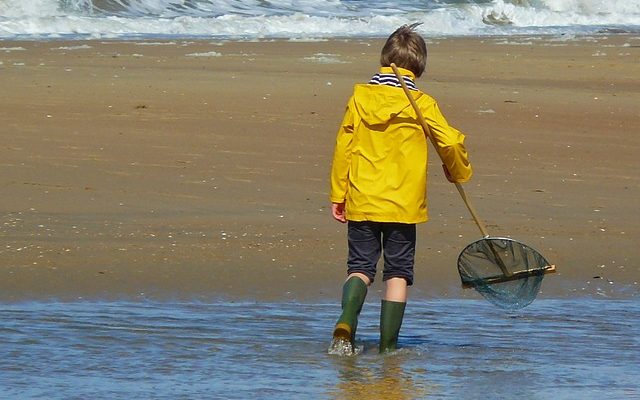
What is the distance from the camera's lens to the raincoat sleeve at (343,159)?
4969 mm

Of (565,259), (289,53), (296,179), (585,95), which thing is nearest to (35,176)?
(296,179)

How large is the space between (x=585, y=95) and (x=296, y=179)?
4.93 meters

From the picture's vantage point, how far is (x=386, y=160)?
496cm

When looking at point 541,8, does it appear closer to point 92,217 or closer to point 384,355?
point 92,217

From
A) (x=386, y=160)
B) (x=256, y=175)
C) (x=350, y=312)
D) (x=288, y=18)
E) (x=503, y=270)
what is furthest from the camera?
(x=288, y=18)

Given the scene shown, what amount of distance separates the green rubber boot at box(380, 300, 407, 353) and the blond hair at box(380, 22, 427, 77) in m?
0.90

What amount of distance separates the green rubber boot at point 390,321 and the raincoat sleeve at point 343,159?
478mm

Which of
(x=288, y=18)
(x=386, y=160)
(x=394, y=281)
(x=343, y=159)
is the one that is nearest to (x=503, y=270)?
(x=394, y=281)

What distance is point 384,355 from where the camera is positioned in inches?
203

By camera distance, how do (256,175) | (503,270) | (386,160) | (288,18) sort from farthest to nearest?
(288,18)
(256,175)
(503,270)
(386,160)

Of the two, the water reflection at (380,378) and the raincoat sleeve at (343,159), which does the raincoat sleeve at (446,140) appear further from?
the water reflection at (380,378)

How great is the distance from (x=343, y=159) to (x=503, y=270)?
891 millimetres

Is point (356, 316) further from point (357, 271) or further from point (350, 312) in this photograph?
Result: point (357, 271)

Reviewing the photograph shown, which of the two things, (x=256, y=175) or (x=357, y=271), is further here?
(x=256, y=175)
